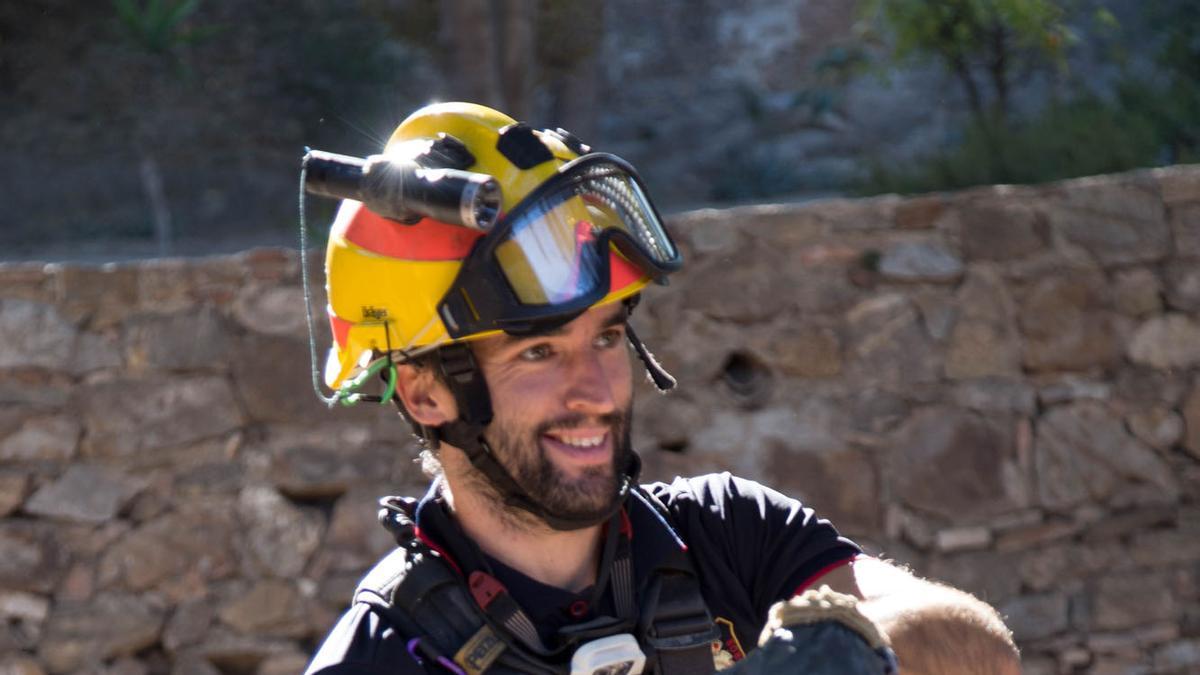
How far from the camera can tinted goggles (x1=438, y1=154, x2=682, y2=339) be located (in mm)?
2281

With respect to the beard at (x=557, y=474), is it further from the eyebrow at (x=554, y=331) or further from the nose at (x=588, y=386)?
the eyebrow at (x=554, y=331)

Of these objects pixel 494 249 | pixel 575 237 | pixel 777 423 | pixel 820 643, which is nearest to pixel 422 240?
pixel 494 249

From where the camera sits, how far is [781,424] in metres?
5.04

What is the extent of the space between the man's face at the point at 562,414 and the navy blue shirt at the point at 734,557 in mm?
140

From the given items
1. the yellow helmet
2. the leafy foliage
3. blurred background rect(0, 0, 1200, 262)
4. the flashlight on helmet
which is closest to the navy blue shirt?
the yellow helmet

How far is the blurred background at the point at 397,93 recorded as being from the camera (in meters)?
10.8

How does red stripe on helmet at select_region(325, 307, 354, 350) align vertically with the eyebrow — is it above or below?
below

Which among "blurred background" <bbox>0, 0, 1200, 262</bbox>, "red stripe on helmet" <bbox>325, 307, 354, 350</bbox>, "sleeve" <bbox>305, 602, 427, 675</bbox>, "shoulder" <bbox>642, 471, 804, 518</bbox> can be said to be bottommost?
"blurred background" <bbox>0, 0, 1200, 262</bbox>

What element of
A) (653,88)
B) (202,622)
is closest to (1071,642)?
(202,622)

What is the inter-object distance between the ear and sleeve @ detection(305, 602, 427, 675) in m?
0.37

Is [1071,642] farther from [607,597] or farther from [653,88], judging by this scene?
[653,88]

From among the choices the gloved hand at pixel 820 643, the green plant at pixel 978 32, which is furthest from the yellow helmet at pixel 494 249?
the green plant at pixel 978 32

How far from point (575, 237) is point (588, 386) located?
9.0 inches

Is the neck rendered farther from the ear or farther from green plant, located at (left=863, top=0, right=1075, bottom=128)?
green plant, located at (left=863, top=0, right=1075, bottom=128)
